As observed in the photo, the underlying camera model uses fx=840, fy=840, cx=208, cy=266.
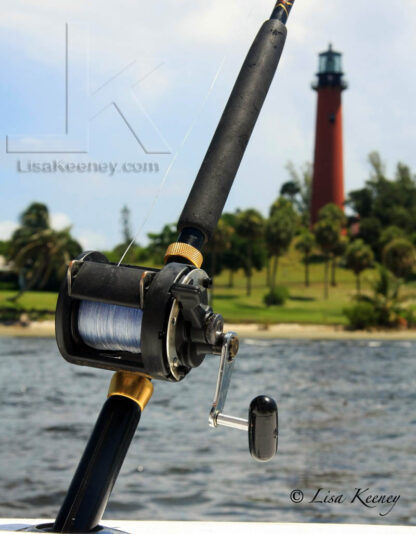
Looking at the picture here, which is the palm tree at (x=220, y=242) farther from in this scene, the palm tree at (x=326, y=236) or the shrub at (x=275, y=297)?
the palm tree at (x=326, y=236)

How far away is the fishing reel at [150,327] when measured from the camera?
1413mm

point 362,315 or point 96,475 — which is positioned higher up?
point 362,315

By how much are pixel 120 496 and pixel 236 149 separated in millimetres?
11351

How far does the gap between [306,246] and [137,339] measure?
1918 inches

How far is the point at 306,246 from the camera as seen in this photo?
163 ft

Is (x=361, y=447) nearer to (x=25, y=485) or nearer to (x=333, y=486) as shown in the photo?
(x=333, y=486)

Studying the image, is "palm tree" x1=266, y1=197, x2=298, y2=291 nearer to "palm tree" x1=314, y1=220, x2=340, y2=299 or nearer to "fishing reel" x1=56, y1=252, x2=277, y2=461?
"palm tree" x1=314, y1=220, x2=340, y2=299

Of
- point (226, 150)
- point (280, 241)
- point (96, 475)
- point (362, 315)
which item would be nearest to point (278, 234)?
point (280, 241)

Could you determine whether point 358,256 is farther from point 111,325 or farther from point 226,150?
point 111,325

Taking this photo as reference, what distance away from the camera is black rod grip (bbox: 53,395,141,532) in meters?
1.50

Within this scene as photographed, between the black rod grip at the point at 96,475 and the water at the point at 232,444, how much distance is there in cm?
971

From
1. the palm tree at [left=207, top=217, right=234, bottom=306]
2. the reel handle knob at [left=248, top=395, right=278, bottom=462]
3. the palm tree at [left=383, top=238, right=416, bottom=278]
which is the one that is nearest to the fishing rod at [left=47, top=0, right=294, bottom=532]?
the reel handle knob at [left=248, top=395, right=278, bottom=462]

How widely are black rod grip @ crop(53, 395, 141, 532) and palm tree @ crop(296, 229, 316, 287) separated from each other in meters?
48.4

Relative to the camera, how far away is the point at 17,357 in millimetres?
38969
